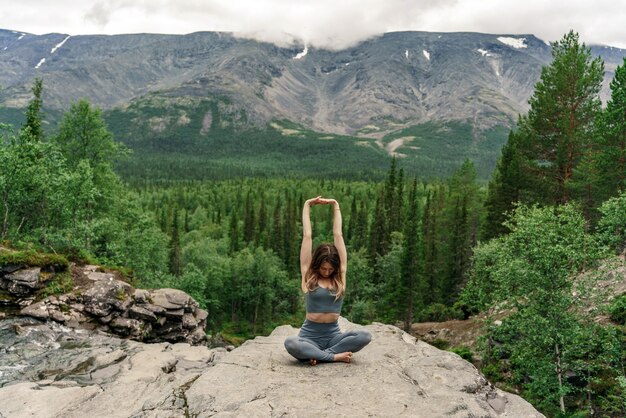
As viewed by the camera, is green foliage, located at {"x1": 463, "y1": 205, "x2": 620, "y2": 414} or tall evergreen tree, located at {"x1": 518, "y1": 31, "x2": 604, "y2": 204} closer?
green foliage, located at {"x1": 463, "y1": 205, "x2": 620, "y2": 414}

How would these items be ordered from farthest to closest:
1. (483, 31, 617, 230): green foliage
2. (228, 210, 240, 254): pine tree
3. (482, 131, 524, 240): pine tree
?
(228, 210, 240, 254): pine tree
(482, 131, 524, 240): pine tree
(483, 31, 617, 230): green foliage

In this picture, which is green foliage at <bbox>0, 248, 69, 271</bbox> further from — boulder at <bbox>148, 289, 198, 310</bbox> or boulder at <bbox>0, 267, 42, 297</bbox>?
boulder at <bbox>148, 289, 198, 310</bbox>

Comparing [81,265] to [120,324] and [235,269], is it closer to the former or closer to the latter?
[120,324]

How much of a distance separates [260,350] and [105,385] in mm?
4052

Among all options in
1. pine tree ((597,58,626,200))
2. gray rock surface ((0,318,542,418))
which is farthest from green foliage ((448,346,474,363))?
gray rock surface ((0,318,542,418))

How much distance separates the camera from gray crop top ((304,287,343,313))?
8.20 m

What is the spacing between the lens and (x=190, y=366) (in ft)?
40.9

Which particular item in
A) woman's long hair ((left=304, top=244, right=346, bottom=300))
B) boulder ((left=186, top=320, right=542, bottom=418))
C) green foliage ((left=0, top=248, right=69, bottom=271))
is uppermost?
woman's long hair ((left=304, top=244, right=346, bottom=300))

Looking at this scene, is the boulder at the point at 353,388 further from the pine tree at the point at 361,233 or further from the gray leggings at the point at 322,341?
the pine tree at the point at 361,233

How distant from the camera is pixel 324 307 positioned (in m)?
8.40

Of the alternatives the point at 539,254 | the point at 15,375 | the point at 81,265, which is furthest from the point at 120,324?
the point at 539,254

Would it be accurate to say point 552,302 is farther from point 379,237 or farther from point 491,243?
point 379,237

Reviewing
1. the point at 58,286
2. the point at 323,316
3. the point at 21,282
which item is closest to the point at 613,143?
the point at 323,316

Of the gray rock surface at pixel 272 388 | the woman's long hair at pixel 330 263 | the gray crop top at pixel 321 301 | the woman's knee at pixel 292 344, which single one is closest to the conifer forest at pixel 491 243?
the gray rock surface at pixel 272 388
